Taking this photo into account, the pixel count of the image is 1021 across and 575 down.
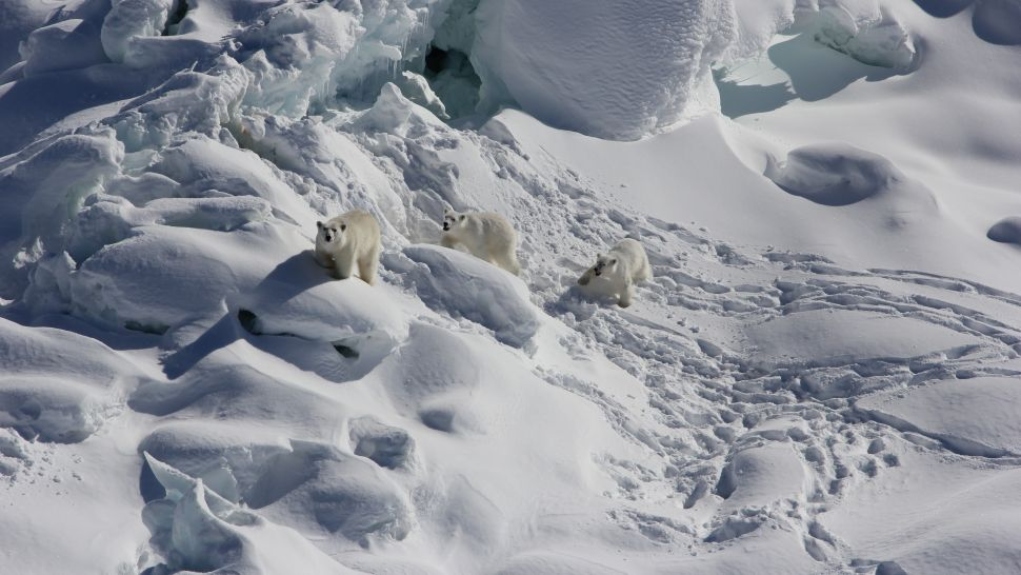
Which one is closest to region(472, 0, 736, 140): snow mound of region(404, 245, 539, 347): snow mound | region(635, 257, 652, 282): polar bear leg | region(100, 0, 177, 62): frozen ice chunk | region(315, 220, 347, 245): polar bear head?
region(635, 257, 652, 282): polar bear leg

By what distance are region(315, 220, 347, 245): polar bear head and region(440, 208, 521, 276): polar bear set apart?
141 cm

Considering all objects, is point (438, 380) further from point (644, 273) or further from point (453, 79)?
point (453, 79)

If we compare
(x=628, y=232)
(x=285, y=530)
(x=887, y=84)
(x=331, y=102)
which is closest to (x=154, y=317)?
(x=285, y=530)

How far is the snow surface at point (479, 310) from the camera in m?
A: 6.68

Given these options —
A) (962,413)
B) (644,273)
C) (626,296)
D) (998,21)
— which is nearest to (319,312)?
(626,296)

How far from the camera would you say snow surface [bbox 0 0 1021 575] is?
6676 millimetres

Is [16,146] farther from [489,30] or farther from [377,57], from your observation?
[489,30]

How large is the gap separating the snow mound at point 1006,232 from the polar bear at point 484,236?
487 centimetres

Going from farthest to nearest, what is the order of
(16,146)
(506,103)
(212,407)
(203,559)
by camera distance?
(506,103)
(16,146)
(212,407)
(203,559)

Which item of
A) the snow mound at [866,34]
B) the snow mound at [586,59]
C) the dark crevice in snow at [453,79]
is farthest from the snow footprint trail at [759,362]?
the snow mound at [866,34]

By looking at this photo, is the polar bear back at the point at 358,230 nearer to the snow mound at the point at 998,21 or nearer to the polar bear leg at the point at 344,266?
the polar bear leg at the point at 344,266

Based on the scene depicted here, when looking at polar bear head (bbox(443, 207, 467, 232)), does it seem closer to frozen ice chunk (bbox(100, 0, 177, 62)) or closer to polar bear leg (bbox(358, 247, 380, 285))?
polar bear leg (bbox(358, 247, 380, 285))

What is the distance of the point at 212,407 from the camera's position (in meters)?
6.98

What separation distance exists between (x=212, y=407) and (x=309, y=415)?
549 mm
